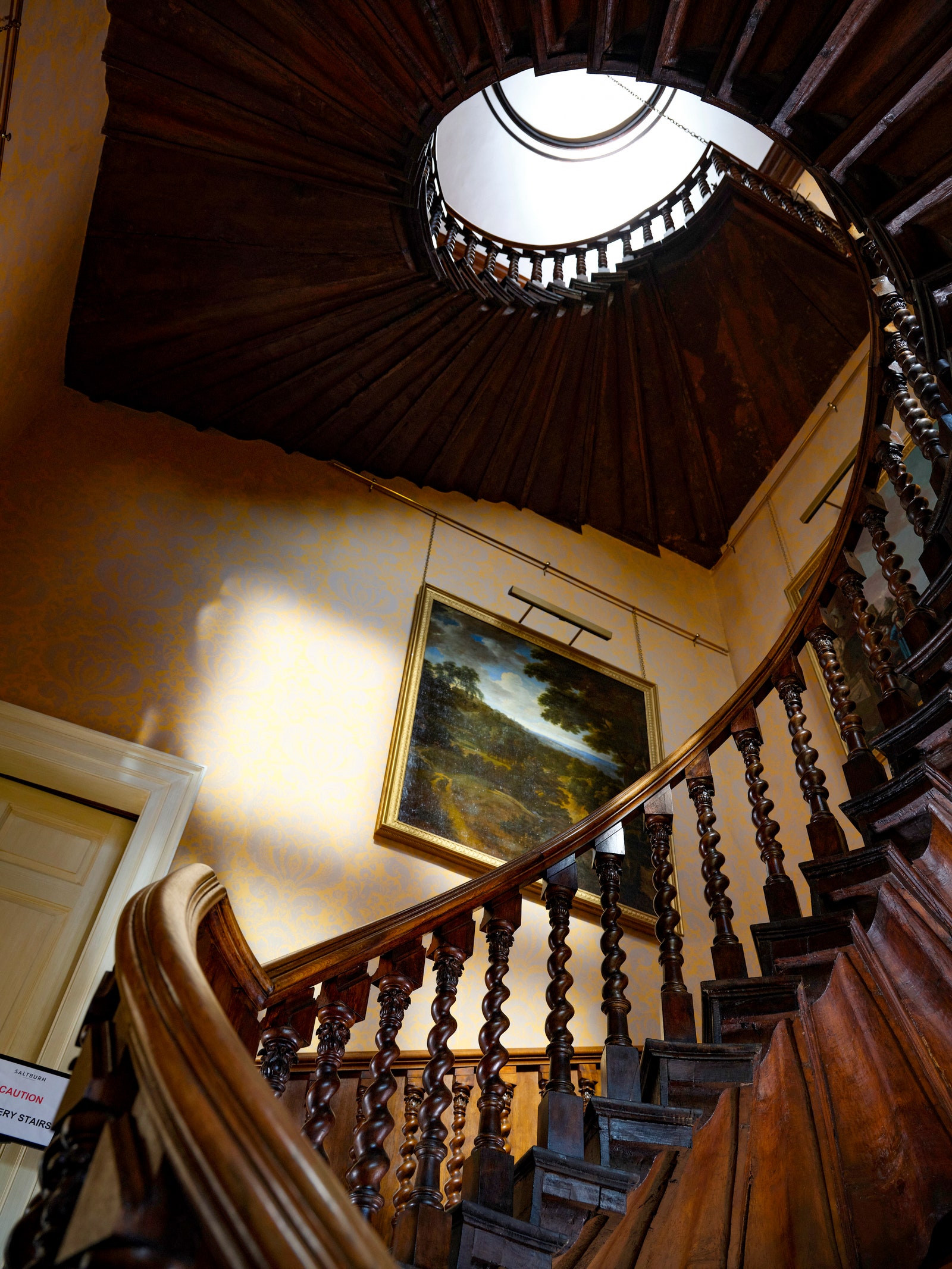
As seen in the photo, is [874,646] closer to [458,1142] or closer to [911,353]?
[911,353]

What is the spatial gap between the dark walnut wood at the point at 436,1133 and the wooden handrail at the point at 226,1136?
99 cm

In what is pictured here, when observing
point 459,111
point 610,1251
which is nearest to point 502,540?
point 459,111

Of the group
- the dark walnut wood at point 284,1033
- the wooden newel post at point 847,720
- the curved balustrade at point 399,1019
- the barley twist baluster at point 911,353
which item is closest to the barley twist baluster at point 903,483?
the curved balustrade at point 399,1019

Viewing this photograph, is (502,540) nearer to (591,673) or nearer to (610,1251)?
(591,673)

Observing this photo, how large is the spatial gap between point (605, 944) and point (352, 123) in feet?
11.3

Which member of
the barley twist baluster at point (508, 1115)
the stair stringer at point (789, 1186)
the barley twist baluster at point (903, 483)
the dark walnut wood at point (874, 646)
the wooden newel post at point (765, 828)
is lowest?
the stair stringer at point (789, 1186)

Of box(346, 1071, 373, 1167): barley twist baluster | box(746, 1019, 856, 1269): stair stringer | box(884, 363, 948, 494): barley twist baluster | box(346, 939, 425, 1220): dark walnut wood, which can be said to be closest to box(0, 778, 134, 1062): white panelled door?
box(346, 1071, 373, 1167): barley twist baluster

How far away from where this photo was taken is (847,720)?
2.75m

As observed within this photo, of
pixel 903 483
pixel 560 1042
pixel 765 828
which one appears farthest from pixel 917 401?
pixel 560 1042

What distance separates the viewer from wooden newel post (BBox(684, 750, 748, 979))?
2434 millimetres

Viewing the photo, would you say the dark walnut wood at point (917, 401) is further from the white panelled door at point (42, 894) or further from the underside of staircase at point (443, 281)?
the white panelled door at point (42, 894)

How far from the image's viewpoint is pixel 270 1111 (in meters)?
0.80

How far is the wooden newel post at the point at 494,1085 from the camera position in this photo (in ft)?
6.15

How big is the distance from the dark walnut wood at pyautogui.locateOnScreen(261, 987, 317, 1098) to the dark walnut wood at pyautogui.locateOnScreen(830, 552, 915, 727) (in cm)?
174
